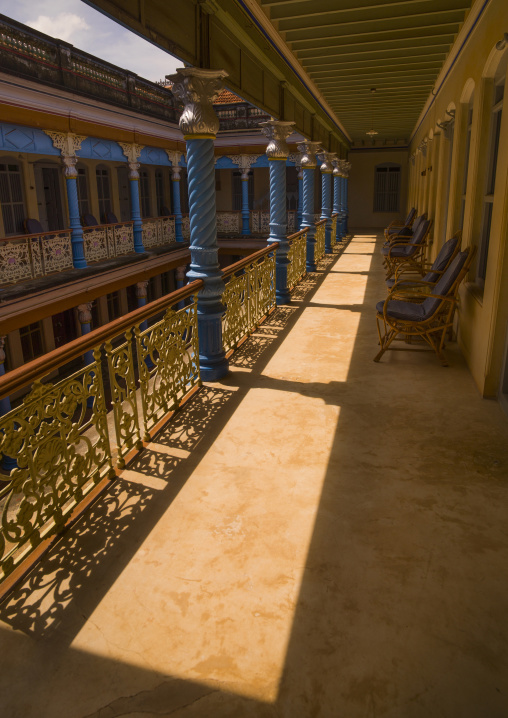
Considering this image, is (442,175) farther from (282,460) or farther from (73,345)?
(73,345)

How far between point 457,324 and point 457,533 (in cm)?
361

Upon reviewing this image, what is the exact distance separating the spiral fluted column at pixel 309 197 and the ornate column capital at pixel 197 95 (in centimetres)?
630

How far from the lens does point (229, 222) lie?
63.3 feet

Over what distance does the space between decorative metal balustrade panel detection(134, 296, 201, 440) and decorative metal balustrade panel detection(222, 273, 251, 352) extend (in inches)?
29.6

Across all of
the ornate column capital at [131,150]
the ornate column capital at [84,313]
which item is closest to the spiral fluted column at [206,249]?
the ornate column capital at [84,313]

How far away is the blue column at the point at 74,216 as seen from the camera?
1161cm

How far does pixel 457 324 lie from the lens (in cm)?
571

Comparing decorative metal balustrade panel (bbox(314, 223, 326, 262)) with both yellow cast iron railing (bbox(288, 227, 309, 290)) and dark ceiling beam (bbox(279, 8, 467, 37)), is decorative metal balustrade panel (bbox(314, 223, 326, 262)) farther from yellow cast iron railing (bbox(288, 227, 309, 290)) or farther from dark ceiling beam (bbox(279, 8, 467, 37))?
dark ceiling beam (bbox(279, 8, 467, 37))

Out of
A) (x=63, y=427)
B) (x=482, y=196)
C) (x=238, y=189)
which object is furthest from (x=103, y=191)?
(x=63, y=427)

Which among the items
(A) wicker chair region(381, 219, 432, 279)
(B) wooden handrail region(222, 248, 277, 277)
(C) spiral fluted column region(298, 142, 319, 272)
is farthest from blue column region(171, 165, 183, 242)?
(B) wooden handrail region(222, 248, 277, 277)

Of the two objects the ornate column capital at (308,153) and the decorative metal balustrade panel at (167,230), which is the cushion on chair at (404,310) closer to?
the ornate column capital at (308,153)

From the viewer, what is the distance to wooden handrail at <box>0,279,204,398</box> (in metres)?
2.32

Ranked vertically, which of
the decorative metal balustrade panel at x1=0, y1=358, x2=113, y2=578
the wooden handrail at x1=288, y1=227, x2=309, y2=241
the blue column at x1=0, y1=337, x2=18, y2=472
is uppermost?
the wooden handrail at x1=288, y1=227, x2=309, y2=241

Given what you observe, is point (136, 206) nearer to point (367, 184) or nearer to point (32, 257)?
point (32, 257)
